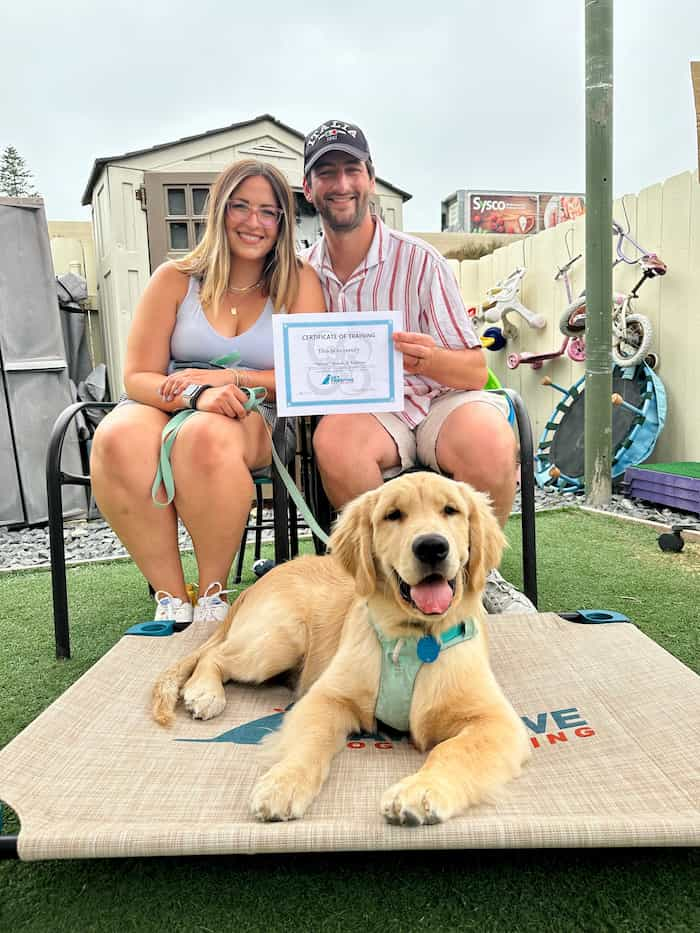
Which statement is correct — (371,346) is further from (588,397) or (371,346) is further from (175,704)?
(588,397)

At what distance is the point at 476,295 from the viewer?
28.4 ft

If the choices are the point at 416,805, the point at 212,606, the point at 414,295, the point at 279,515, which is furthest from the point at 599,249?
the point at 416,805

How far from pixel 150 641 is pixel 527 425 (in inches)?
60.4

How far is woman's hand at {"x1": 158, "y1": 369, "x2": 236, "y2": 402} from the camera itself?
236 centimetres

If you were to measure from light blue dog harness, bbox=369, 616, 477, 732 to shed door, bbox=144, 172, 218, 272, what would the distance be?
23.1 feet

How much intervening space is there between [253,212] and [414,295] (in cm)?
→ 67

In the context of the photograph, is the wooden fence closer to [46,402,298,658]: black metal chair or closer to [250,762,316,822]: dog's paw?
[46,402,298,658]: black metal chair

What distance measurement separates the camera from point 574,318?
609 cm

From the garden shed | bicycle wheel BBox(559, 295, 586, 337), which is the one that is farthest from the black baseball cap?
the garden shed

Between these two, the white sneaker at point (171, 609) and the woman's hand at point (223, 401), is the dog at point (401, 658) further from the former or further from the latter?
the woman's hand at point (223, 401)

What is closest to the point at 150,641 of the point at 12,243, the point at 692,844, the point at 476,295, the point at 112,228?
the point at 692,844

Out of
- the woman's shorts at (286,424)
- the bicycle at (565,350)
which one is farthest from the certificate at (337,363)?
the bicycle at (565,350)

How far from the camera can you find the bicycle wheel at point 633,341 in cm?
538

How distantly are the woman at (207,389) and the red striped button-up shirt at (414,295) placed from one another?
20 cm
